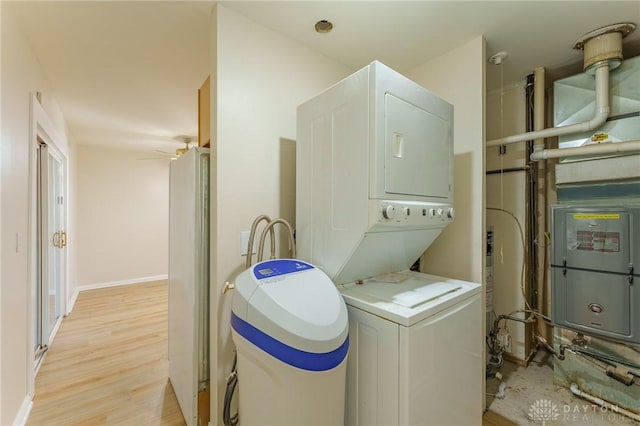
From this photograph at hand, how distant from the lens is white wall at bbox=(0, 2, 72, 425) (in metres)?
1.57

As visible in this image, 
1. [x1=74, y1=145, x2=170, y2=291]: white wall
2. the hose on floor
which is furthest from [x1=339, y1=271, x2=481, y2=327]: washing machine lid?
[x1=74, y1=145, x2=170, y2=291]: white wall

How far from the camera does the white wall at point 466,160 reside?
6.25 ft

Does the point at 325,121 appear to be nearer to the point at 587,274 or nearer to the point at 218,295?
the point at 218,295

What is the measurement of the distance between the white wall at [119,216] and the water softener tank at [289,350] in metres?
5.23

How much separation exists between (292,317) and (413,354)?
528mm

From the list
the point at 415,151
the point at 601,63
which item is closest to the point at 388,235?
the point at 415,151

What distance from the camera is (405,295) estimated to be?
55.6 inches

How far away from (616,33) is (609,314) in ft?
6.11

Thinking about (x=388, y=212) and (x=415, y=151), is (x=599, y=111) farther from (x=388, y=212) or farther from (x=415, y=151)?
(x=388, y=212)

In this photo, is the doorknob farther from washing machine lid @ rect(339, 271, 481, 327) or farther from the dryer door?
the dryer door

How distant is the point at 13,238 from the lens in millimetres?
1691

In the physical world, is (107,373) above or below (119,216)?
below

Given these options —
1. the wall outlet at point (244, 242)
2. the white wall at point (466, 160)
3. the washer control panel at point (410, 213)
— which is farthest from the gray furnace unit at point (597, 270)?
the wall outlet at point (244, 242)

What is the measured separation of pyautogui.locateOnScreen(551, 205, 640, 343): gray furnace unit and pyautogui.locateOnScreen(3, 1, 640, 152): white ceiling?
1208 mm
